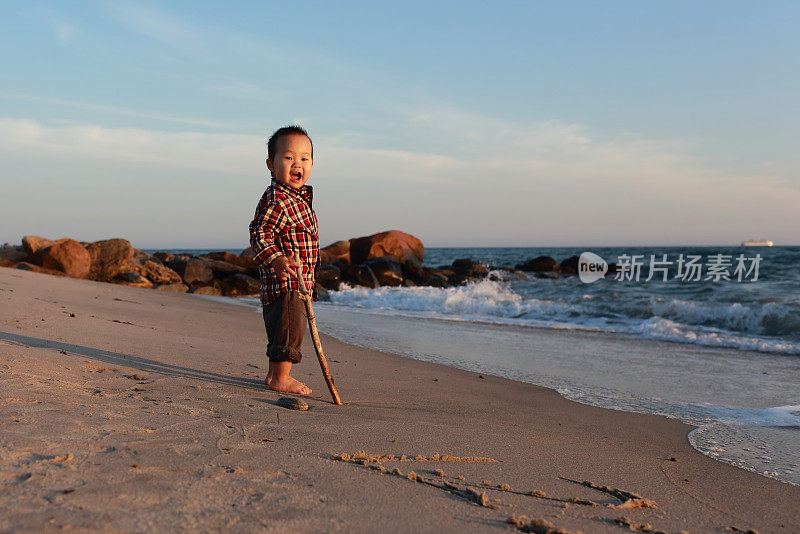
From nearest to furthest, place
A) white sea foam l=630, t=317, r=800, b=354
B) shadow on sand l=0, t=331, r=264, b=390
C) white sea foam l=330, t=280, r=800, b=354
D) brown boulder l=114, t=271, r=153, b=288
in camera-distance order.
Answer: shadow on sand l=0, t=331, r=264, b=390, white sea foam l=630, t=317, r=800, b=354, white sea foam l=330, t=280, r=800, b=354, brown boulder l=114, t=271, r=153, b=288

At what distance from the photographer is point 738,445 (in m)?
3.12

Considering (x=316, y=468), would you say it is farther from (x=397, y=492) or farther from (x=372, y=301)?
(x=372, y=301)

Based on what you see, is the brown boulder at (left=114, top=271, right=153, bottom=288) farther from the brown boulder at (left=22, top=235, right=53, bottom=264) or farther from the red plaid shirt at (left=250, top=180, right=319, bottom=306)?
the red plaid shirt at (left=250, top=180, right=319, bottom=306)

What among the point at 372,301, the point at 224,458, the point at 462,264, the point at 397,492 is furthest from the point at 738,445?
the point at 462,264

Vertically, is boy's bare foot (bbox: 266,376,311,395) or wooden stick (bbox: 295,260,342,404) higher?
wooden stick (bbox: 295,260,342,404)

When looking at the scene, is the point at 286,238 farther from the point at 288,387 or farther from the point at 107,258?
the point at 107,258

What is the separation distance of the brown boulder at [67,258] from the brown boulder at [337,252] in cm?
1096

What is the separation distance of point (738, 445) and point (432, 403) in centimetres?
167

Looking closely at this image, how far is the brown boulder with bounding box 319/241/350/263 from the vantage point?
947 inches

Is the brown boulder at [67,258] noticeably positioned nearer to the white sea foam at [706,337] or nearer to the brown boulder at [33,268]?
the brown boulder at [33,268]

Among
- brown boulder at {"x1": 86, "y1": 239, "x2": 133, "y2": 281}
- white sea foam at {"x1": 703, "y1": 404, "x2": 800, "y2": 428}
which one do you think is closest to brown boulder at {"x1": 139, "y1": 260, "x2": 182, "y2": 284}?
brown boulder at {"x1": 86, "y1": 239, "x2": 133, "y2": 281}

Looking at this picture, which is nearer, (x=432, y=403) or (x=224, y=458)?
(x=224, y=458)

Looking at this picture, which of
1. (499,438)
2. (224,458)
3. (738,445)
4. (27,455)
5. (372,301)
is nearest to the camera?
(27,455)

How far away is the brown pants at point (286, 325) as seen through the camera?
3.36 meters
